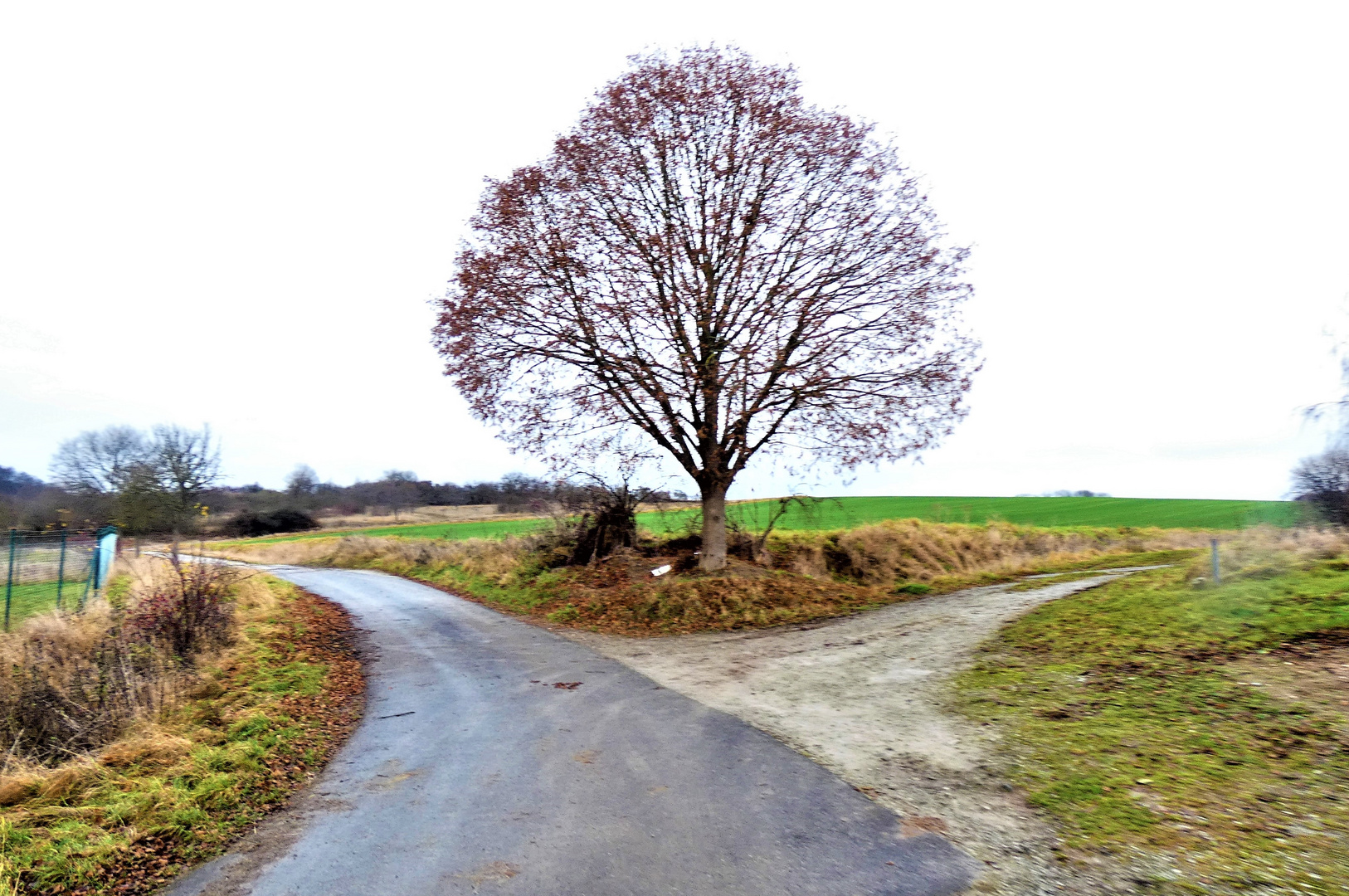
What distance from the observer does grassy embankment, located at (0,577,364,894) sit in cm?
505

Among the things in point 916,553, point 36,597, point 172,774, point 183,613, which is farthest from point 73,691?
point 916,553

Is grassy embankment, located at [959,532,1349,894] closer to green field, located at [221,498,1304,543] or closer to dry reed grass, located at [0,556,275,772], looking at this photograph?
green field, located at [221,498,1304,543]

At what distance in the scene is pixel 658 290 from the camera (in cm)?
1546

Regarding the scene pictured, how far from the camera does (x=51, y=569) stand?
16719 mm

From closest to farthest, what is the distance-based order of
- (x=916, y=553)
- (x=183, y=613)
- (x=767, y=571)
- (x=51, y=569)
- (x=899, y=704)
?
(x=899, y=704)
(x=183, y=613)
(x=51, y=569)
(x=767, y=571)
(x=916, y=553)

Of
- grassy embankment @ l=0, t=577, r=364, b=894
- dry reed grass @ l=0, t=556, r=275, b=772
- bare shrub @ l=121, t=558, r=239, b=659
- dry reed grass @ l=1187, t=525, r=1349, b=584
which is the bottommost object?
grassy embankment @ l=0, t=577, r=364, b=894

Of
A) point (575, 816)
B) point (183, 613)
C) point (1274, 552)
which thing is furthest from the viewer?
point (1274, 552)

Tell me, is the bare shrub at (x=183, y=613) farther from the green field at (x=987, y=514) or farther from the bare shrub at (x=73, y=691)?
the green field at (x=987, y=514)

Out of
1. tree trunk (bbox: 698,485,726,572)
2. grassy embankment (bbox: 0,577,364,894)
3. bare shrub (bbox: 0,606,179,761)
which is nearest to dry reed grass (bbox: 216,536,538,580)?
tree trunk (bbox: 698,485,726,572)

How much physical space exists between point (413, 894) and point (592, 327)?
39.7 ft

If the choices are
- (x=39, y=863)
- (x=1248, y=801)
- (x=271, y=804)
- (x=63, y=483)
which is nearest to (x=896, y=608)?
(x=1248, y=801)

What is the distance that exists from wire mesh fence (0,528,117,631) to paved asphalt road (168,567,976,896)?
9000 millimetres

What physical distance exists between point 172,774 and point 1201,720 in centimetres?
881

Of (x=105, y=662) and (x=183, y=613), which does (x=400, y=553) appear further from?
(x=105, y=662)
